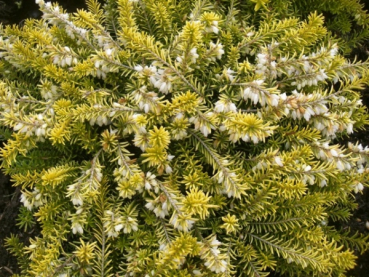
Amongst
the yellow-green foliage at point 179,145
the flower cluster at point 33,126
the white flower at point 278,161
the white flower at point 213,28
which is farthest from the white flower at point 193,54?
the flower cluster at point 33,126

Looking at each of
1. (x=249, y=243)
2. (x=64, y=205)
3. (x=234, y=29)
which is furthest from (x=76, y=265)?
(x=234, y=29)

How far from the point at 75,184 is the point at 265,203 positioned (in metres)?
0.70

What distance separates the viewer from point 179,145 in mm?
1493

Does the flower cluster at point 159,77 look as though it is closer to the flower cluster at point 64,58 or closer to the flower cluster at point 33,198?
the flower cluster at point 64,58

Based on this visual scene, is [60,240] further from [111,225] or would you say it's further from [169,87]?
[169,87]

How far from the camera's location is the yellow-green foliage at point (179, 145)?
54.7 inches

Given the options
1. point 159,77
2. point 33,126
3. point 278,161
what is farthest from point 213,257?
point 33,126

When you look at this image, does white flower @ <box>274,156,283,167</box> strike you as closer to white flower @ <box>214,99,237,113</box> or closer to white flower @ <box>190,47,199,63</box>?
white flower @ <box>214,99,237,113</box>

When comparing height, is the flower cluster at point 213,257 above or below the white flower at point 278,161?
below

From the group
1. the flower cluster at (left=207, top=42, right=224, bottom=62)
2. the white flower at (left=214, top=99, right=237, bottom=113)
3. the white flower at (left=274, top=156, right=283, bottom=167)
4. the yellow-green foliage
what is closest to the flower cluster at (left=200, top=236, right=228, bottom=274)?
the yellow-green foliage

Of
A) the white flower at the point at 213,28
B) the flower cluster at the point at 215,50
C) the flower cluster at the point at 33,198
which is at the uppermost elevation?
the white flower at the point at 213,28

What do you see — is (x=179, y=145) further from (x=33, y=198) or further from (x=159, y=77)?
(x=33, y=198)

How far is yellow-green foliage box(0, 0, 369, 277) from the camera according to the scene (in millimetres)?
1390

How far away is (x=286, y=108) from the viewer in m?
1.41
